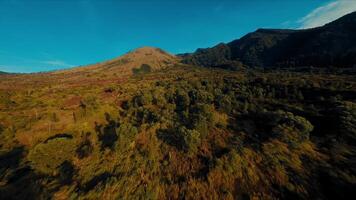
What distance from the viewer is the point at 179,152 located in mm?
20266

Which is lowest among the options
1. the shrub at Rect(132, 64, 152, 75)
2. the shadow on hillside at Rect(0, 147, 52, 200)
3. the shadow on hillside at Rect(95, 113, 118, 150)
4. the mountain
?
the shadow on hillside at Rect(0, 147, 52, 200)

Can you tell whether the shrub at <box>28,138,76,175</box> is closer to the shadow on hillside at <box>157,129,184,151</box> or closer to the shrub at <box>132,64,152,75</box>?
the shadow on hillside at <box>157,129,184,151</box>

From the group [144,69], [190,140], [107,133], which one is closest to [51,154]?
[107,133]

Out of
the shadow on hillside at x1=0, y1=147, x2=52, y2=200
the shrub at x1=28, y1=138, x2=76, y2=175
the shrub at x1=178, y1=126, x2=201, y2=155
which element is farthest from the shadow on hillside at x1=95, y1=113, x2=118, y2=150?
the shrub at x1=178, y1=126, x2=201, y2=155

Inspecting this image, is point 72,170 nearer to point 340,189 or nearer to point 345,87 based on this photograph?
point 340,189

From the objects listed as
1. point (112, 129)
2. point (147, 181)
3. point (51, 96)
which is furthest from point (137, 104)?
point (147, 181)

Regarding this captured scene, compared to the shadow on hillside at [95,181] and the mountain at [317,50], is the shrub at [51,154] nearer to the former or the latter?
the shadow on hillside at [95,181]

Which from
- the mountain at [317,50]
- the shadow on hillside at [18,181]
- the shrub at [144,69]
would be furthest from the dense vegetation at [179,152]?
the shrub at [144,69]

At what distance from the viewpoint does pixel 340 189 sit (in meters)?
14.1

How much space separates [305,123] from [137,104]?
1085 inches

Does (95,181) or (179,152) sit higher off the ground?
(179,152)

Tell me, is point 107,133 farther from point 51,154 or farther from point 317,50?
point 317,50

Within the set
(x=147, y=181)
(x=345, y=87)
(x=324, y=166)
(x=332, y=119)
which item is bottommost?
(x=147, y=181)

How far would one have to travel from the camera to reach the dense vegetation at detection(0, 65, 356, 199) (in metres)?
14.9
